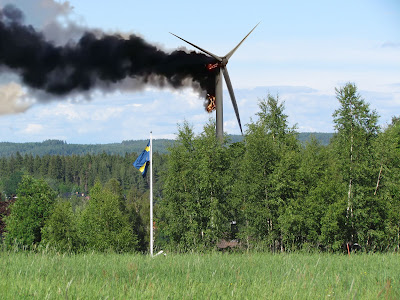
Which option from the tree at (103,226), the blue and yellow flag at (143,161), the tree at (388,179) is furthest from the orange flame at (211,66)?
the tree at (103,226)

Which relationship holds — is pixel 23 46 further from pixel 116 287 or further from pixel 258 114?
pixel 116 287

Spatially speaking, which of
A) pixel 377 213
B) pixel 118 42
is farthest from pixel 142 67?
pixel 377 213

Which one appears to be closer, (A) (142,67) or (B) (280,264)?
(B) (280,264)

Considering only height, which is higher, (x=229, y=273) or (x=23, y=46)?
(x=23, y=46)

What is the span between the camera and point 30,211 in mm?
60656

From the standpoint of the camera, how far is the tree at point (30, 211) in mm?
58406

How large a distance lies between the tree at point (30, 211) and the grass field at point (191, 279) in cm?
4544

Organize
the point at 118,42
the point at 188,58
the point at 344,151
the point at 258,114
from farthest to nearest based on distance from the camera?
the point at 258,114 < the point at 188,58 < the point at 118,42 < the point at 344,151

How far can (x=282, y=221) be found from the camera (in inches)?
1693

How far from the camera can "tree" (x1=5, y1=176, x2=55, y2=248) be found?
192ft

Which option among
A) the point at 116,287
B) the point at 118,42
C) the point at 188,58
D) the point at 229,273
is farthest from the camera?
the point at 188,58

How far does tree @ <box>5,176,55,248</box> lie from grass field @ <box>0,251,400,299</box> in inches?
1789

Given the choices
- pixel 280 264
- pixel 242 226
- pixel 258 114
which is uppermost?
pixel 258 114

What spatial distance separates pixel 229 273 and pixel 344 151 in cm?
3462
